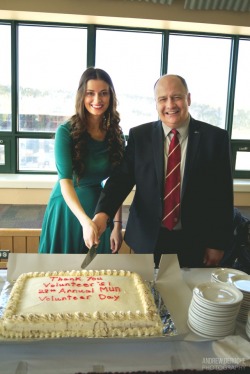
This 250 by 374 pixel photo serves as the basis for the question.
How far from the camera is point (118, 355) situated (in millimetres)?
847

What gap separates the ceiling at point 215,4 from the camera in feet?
12.0

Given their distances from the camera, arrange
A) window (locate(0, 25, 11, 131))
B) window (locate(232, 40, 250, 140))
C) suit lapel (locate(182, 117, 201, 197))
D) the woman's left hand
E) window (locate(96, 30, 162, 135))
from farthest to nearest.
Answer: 1. window (locate(232, 40, 250, 140))
2. window (locate(96, 30, 162, 135))
3. window (locate(0, 25, 11, 131))
4. the woman's left hand
5. suit lapel (locate(182, 117, 201, 197))

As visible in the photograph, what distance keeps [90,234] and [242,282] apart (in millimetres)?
574

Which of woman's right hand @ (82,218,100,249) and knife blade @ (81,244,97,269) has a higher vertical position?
woman's right hand @ (82,218,100,249)

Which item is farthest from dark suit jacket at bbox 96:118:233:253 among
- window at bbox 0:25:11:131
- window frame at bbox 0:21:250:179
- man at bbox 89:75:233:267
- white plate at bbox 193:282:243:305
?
window at bbox 0:25:11:131

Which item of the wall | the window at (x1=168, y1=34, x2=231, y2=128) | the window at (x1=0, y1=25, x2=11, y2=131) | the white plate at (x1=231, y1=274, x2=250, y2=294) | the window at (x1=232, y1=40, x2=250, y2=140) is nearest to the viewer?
the white plate at (x1=231, y1=274, x2=250, y2=294)

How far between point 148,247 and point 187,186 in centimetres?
33

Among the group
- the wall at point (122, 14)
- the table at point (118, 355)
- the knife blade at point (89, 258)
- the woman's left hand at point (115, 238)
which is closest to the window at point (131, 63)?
the wall at point (122, 14)

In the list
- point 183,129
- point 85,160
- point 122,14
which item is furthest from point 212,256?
point 122,14

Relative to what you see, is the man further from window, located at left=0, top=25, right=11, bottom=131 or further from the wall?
window, located at left=0, top=25, right=11, bottom=131

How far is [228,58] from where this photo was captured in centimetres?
444

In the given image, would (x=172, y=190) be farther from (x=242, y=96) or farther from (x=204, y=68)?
(x=242, y=96)

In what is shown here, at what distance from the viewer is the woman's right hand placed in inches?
50.6

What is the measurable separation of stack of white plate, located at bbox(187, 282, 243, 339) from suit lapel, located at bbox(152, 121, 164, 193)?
0.63 m
